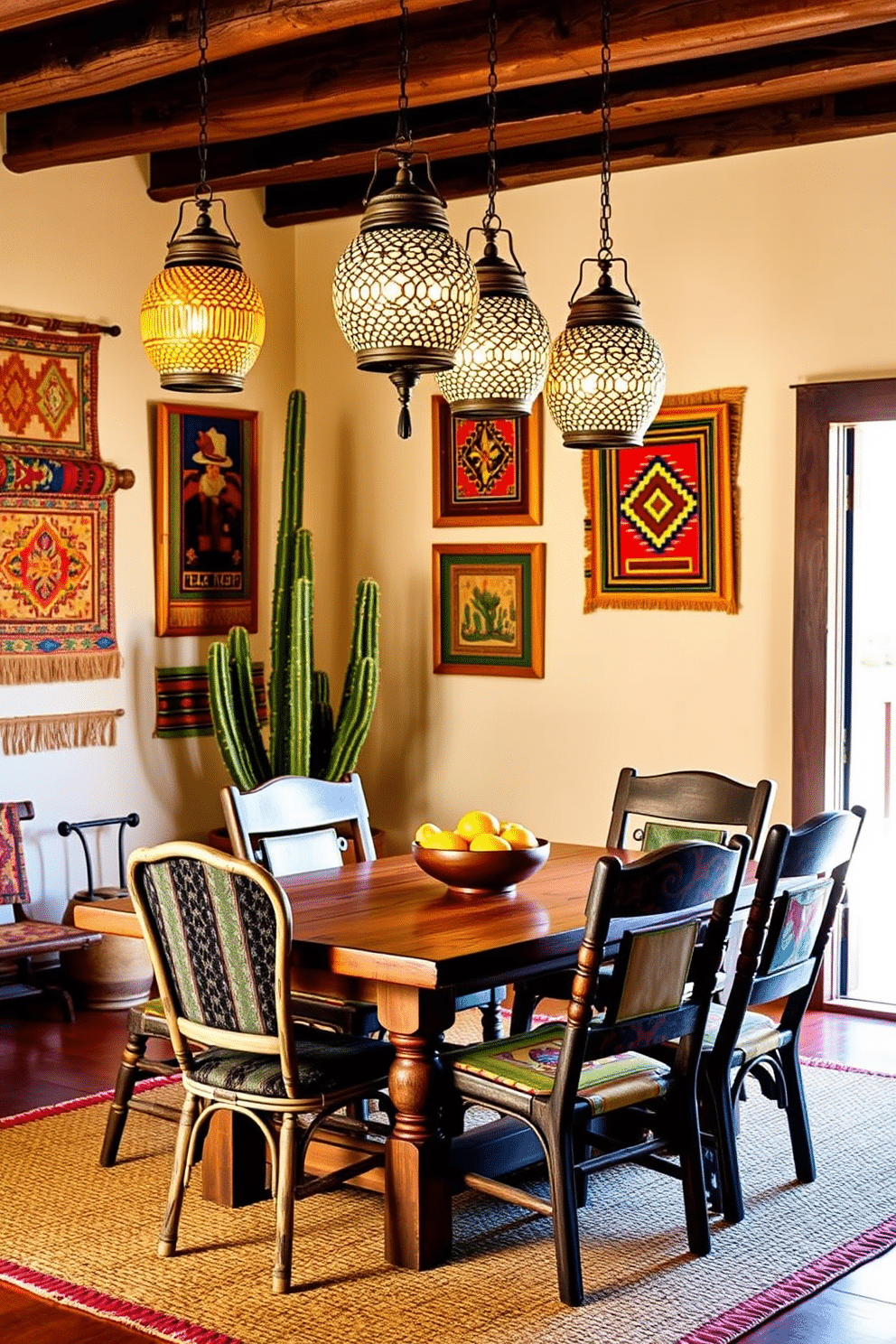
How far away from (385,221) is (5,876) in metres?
3.20

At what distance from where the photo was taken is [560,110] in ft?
17.0

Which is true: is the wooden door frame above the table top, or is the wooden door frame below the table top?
above

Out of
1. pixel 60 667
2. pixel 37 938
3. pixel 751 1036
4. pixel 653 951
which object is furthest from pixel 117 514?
pixel 653 951

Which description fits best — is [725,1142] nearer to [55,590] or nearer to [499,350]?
[499,350]

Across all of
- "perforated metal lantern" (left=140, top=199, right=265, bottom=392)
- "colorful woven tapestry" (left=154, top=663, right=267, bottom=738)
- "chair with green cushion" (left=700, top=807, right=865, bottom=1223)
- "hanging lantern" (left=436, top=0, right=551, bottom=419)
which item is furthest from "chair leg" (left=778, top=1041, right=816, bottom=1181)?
"colorful woven tapestry" (left=154, top=663, right=267, bottom=738)

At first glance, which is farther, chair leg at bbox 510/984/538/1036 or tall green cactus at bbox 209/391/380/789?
Answer: tall green cactus at bbox 209/391/380/789

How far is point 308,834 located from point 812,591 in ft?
6.76

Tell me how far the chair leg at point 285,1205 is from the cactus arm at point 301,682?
115 inches

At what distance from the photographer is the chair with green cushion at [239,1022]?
318 cm

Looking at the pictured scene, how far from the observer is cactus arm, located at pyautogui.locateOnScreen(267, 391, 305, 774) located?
6285mm

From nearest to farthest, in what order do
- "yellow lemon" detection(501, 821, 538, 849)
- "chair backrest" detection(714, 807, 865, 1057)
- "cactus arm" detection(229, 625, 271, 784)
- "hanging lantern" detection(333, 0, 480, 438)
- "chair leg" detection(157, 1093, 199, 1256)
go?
1. "hanging lantern" detection(333, 0, 480, 438)
2. "chair leg" detection(157, 1093, 199, 1256)
3. "chair backrest" detection(714, 807, 865, 1057)
4. "yellow lemon" detection(501, 821, 538, 849)
5. "cactus arm" detection(229, 625, 271, 784)

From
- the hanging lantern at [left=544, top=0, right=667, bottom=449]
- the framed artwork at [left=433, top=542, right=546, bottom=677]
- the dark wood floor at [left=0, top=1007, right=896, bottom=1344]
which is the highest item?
the hanging lantern at [left=544, top=0, right=667, bottom=449]

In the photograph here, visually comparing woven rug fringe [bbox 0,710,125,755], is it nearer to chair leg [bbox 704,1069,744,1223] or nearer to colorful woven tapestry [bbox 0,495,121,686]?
colorful woven tapestry [bbox 0,495,121,686]

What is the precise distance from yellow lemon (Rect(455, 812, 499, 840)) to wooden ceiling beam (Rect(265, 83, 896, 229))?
8.91 ft
